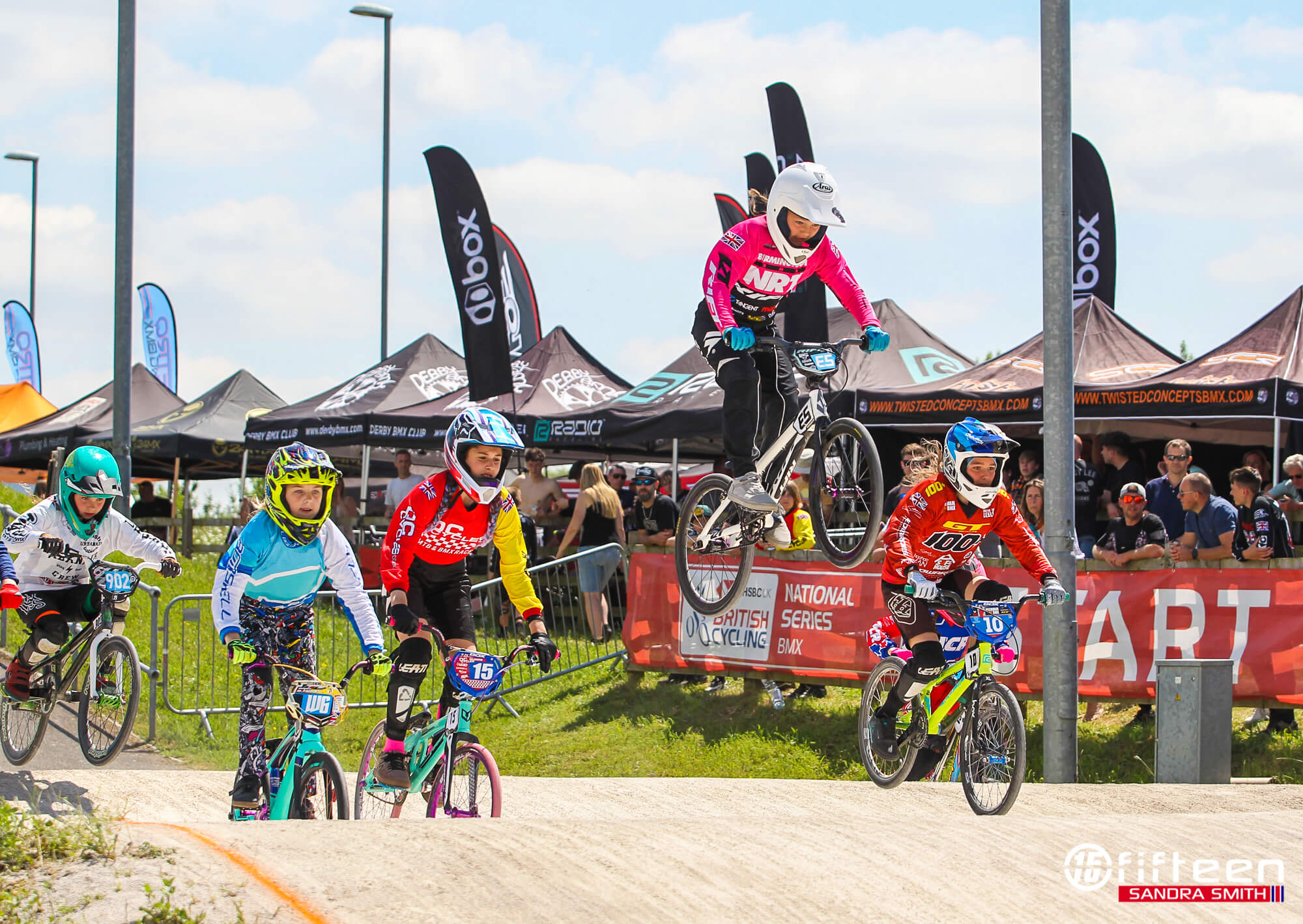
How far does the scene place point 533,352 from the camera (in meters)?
18.6

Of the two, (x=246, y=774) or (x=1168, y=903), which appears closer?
(x=1168, y=903)

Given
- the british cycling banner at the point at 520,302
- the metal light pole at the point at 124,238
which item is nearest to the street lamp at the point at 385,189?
the british cycling banner at the point at 520,302

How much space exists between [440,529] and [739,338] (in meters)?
2.10

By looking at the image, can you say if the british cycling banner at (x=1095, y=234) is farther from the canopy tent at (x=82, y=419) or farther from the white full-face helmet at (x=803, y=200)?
the canopy tent at (x=82, y=419)

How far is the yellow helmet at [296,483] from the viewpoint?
24.0ft

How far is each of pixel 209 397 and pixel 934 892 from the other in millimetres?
20078

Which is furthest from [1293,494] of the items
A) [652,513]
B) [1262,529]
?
[652,513]

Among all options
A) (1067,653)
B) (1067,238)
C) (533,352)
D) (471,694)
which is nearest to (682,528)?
(471,694)

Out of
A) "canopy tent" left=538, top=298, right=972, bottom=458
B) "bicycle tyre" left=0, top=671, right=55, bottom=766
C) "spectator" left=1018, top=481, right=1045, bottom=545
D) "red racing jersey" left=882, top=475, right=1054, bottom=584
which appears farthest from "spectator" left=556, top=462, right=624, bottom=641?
"red racing jersey" left=882, top=475, right=1054, bottom=584

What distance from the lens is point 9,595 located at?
29.7 feet

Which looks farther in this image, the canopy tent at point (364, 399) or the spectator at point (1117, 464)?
the canopy tent at point (364, 399)

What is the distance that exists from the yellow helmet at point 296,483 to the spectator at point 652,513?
6.86 metres

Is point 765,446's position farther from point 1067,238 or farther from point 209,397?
point 209,397

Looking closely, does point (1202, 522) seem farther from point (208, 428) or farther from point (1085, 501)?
point (208, 428)
